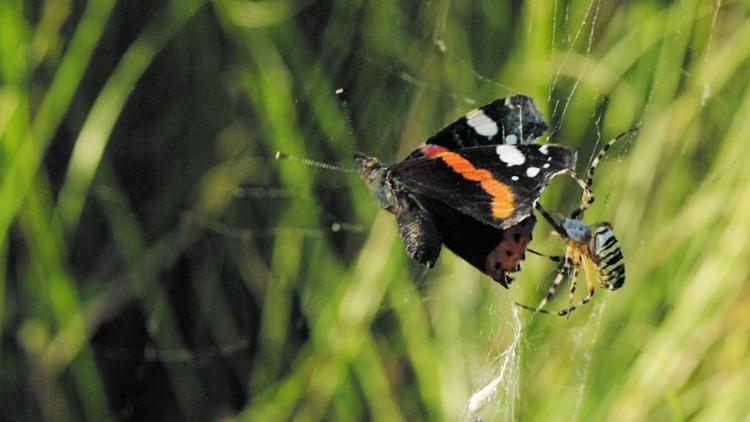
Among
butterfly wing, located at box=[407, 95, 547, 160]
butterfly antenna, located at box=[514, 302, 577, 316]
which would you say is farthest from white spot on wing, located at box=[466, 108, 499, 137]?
butterfly antenna, located at box=[514, 302, 577, 316]

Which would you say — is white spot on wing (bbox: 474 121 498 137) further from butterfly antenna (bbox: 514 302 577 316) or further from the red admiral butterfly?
butterfly antenna (bbox: 514 302 577 316)

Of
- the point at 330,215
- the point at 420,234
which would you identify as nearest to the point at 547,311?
the point at 420,234

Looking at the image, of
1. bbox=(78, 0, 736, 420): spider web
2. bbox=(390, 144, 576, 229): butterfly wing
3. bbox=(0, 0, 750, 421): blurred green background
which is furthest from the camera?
bbox=(0, 0, 750, 421): blurred green background

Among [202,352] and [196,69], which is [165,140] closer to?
[196,69]

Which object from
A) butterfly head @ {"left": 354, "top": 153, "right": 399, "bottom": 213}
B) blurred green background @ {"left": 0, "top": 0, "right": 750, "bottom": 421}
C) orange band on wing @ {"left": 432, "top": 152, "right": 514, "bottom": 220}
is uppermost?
orange band on wing @ {"left": 432, "top": 152, "right": 514, "bottom": 220}

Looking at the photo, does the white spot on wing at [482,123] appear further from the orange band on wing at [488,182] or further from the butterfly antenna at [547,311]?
the butterfly antenna at [547,311]

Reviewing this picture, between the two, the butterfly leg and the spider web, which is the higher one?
the butterfly leg

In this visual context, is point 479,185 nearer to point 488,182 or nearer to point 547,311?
point 488,182

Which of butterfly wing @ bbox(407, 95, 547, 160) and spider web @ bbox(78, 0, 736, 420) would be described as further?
spider web @ bbox(78, 0, 736, 420)
